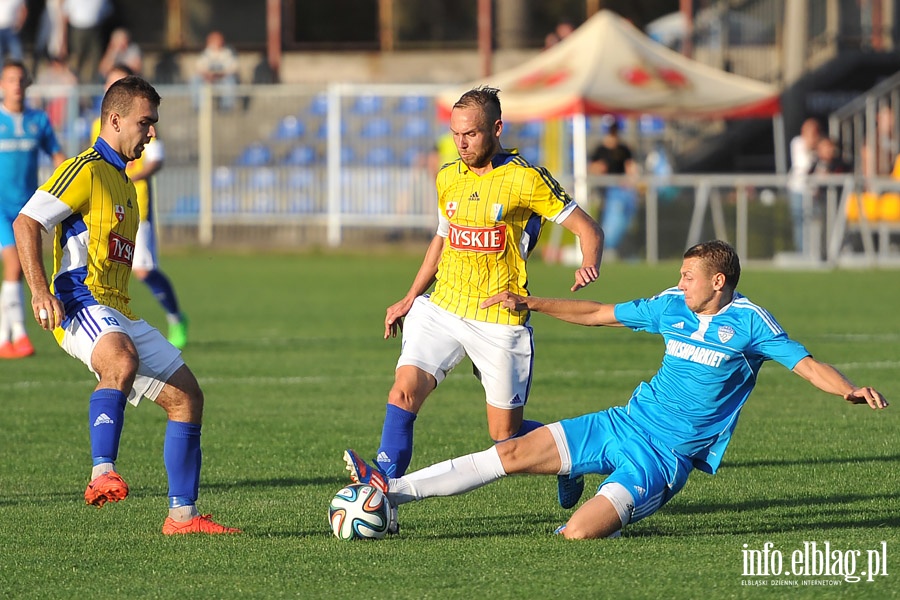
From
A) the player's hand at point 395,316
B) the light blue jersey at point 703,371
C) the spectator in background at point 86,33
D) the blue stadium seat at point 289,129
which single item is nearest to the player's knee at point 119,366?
the player's hand at point 395,316

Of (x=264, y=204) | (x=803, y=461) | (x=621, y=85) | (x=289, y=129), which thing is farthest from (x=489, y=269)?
(x=289, y=129)

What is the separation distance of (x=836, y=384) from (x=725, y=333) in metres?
0.54

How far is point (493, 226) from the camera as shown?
23.4ft

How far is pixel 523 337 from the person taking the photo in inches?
280

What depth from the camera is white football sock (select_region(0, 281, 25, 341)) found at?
508 inches

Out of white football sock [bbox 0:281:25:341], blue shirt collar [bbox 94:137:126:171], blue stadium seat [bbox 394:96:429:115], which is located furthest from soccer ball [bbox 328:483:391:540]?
blue stadium seat [bbox 394:96:429:115]

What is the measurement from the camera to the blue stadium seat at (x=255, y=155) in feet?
93.0

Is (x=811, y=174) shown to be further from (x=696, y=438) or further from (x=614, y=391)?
(x=696, y=438)

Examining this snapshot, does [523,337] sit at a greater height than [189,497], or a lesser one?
greater

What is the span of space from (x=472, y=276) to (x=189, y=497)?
1698 mm

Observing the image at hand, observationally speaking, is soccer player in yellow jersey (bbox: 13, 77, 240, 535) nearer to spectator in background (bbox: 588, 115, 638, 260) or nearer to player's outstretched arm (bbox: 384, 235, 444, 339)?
player's outstretched arm (bbox: 384, 235, 444, 339)

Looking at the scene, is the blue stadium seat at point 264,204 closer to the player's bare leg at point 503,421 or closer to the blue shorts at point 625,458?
the player's bare leg at point 503,421

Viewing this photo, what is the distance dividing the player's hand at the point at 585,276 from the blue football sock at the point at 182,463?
5.78 feet

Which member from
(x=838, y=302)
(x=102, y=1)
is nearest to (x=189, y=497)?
(x=838, y=302)
